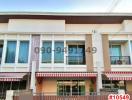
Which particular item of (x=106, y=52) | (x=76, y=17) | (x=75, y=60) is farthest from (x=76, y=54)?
(x=76, y=17)

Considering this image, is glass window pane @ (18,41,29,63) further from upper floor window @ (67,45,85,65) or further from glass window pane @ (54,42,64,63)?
upper floor window @ (67,45,85,65)

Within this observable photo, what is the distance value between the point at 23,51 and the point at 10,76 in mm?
3434

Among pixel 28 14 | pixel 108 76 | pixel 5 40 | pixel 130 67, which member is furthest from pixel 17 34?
pixel 130 67

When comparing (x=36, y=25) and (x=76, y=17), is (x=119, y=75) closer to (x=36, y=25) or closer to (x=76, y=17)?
(x=76, y=17)

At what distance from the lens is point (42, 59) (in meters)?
23.5

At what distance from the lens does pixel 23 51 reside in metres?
23.8

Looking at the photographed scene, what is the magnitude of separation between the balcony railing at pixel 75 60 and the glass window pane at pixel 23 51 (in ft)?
15.2

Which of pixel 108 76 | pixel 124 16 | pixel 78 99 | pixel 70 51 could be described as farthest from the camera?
pixel 124 16

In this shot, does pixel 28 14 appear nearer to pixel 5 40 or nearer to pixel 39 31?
pixel 39 31

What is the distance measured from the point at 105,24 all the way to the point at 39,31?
8.78 meters

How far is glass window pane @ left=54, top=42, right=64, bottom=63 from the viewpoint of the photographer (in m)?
23.7

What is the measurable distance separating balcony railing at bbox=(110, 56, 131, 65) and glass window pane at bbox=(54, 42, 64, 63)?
574 centimetres

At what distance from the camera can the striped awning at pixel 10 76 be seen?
2138cm

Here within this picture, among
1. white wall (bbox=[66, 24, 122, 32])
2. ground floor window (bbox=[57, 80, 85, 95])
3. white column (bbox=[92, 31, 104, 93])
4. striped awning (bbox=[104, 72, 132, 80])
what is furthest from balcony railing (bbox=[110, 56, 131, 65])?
white wall (bbox=[66, 24, 122, 32])
